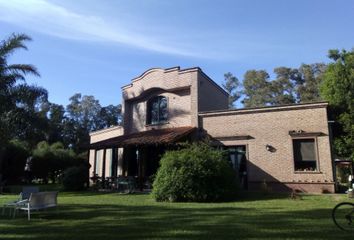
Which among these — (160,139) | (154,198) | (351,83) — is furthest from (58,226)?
(351,83)

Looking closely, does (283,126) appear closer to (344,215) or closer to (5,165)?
(344,215)

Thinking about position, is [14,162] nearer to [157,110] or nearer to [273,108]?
[157,110]

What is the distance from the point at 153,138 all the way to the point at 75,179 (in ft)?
19.1

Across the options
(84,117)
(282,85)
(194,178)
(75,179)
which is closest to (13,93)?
(75,179)

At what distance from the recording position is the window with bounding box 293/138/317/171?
19406mm

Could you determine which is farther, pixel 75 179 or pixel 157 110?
pixel 157 110

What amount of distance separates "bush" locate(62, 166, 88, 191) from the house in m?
1.50

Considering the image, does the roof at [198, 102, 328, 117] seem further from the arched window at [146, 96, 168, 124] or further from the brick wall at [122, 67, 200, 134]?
the arched window at [146, 96, 168, 124]

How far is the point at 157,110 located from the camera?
85.7 feet

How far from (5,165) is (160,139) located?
21.1 metres

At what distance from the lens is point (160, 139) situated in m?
21.1

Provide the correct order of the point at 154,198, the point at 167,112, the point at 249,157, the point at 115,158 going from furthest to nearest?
the point at 115,158
the point at 167,112
the point at 249,157
the point at 154,198

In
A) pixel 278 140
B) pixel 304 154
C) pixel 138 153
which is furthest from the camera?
pixel 138 153

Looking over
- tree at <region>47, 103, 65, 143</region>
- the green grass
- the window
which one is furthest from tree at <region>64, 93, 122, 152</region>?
the green grass
